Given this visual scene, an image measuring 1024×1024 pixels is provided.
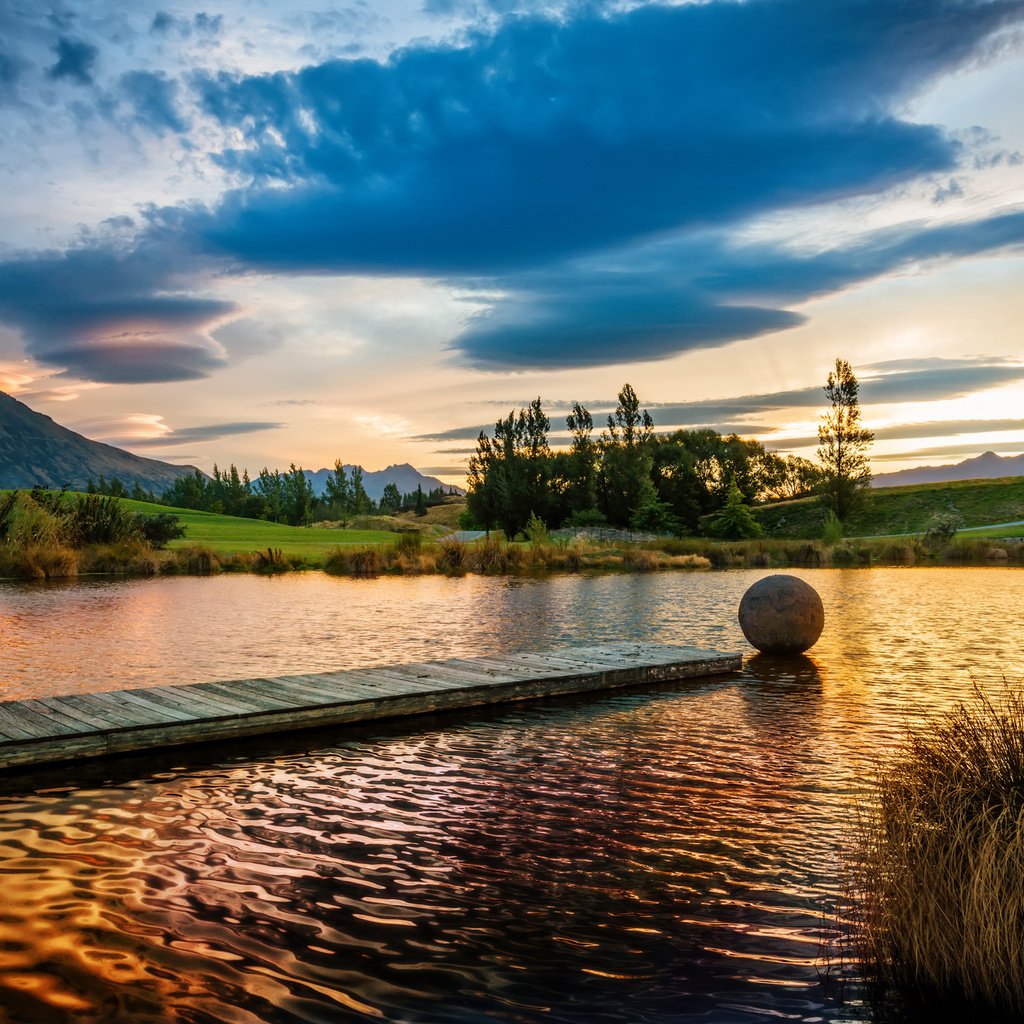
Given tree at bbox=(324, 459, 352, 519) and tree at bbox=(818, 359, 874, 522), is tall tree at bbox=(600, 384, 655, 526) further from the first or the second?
tree at bbox=(324, 459, 352, 519)

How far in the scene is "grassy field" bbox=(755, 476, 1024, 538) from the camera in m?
76.6

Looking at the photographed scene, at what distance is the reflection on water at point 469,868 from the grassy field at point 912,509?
227ft

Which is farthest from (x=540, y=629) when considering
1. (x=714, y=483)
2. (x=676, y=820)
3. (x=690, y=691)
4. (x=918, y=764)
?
(x=714, y=483)

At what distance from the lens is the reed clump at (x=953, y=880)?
438 cm

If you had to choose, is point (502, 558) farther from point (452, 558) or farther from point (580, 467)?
point (580, 467)

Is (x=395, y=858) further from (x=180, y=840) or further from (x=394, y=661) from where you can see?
(x=394, y=661)

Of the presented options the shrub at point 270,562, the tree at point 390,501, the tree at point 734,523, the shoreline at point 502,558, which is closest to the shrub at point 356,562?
the shoreline at point 502,558

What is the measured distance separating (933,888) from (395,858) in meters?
3.68

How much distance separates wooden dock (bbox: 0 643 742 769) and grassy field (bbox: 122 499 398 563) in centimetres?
3079

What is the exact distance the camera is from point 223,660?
16.0 metres

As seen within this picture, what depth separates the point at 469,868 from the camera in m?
6.59

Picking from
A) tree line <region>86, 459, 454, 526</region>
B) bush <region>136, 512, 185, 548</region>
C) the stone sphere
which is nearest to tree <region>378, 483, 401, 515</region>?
A: tree line <region>86, 459, 454, 526</region>

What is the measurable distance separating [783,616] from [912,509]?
71.2 meters

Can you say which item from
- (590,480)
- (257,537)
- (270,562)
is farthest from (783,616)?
(590,480)
